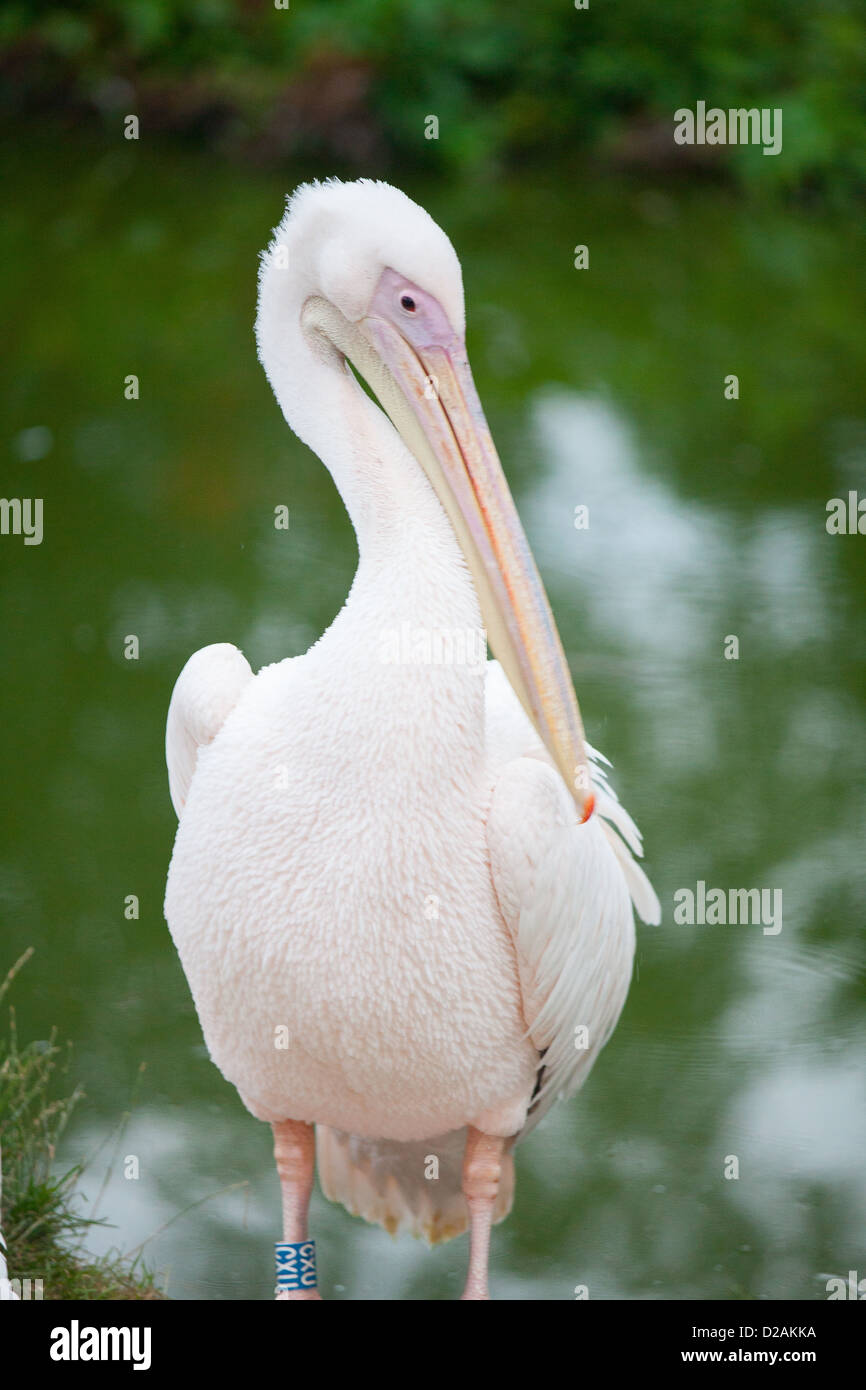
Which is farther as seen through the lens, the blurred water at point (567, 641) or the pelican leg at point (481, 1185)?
the blurred water at point (567, 641)

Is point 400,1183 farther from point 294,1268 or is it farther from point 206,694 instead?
point 206,694

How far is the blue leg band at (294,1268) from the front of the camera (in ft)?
8.42

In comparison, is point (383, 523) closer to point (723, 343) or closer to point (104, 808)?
point (104, 808)

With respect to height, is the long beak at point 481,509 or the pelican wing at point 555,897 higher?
the long beak at point 481,509

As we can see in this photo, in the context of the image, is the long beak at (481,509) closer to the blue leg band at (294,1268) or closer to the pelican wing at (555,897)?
the pelican wing at (555,897)

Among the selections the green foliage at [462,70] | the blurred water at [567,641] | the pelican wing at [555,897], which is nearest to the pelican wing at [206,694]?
the pelican wing at [555,897]

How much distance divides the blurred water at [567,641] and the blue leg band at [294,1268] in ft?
0.98

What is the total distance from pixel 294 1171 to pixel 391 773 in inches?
31.2

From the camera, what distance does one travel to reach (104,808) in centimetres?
419

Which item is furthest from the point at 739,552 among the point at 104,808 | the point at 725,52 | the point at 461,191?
the point at 725,52

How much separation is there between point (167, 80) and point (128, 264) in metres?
2.32

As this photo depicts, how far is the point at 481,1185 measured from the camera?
101 inches

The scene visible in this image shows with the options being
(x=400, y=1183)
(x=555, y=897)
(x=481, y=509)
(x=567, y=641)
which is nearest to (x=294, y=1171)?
(x=400, y=1183)

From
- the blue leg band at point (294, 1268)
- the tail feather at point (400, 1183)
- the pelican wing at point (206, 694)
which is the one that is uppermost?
the pelican wing at point (206, 694)
